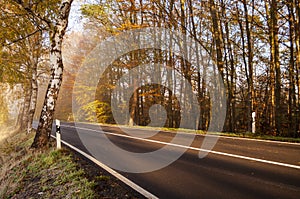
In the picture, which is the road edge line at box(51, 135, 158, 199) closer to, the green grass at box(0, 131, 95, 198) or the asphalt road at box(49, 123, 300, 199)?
the asphalt road at box(49, 123, 300, 199)

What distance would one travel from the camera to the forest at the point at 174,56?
10141mm

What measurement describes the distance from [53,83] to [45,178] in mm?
3918

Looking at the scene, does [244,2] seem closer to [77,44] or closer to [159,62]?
[159,62]

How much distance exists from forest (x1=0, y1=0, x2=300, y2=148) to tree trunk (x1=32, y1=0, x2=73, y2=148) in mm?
Answer: 37

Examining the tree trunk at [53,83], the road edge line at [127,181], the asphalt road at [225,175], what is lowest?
the road edge line at [127,181]

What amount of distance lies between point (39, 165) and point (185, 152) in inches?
162

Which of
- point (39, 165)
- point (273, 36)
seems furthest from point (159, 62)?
point (39, 165)

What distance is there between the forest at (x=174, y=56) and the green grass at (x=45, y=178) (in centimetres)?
168

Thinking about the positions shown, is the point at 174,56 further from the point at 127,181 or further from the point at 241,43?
the point at 127,181

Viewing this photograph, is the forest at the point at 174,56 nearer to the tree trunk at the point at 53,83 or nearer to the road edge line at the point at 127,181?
the tree trunk at the point at 53,83

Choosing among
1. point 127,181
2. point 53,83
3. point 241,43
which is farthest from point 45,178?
point 241,43

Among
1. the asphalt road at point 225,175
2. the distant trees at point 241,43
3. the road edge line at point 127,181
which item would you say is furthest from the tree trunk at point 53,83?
the road edge line at point 127,181

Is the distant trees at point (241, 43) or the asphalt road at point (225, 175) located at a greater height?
the distant trees at point (241, 43)

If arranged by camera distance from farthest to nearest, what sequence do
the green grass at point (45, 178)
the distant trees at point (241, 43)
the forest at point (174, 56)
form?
the distant trees at point (241, 43), the forest at point (174, 56), the green grass at point (45, 178)
